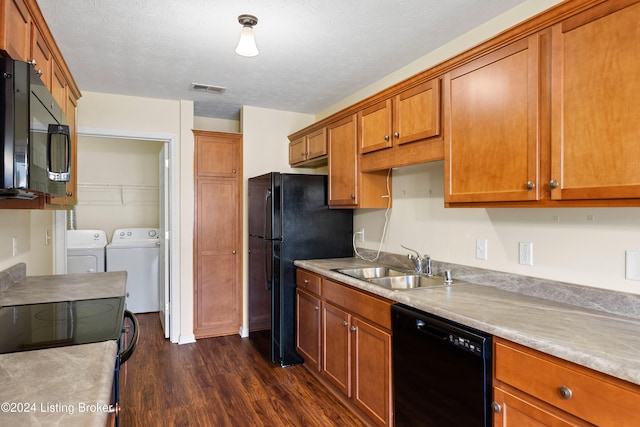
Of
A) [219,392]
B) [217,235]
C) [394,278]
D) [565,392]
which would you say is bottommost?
[219,392]

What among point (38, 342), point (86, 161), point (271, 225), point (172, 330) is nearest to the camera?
point (38, 342)

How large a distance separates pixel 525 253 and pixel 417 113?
963 mm

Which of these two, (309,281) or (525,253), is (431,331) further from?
(309,281)

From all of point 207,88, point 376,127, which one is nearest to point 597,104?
point 376,127

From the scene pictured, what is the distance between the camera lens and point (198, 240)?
3.80 m

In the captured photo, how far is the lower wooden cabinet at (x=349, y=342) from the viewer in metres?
2.09

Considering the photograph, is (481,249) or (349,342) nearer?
(481,249)

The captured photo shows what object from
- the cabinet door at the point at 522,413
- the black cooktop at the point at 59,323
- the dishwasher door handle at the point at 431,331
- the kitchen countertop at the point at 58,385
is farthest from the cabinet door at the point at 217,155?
the cabinet door at the point at 522,413

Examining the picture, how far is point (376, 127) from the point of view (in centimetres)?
257

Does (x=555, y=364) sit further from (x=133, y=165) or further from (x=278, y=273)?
(x=133, y=165)

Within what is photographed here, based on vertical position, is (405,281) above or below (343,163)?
below

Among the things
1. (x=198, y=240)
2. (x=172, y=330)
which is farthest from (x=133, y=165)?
(x=172, y=330)

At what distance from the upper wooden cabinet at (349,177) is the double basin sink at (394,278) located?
48 centimetres

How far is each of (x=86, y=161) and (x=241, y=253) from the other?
2822 mm
